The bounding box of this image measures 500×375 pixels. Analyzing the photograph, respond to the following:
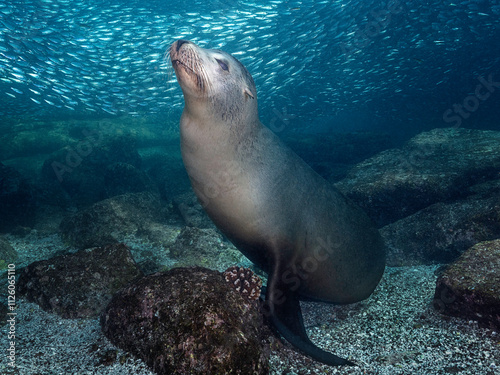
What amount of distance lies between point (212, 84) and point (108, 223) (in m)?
3.68

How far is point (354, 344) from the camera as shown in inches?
90.6

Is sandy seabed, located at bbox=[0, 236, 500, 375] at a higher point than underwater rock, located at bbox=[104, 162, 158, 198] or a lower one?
higher

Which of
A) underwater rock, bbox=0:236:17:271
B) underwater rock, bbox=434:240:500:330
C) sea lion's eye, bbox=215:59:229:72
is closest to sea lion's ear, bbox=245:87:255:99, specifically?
sea lion's eye, bbox=215:59:229:72

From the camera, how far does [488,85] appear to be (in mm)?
23750

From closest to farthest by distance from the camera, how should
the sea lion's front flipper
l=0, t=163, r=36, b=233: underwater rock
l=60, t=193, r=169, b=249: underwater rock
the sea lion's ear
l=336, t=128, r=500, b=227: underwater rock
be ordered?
the sea lion's front flipper < the sea lion's ear < l=60, t=193, r=169, b=249: underwater rock < l=336, t=128, r=500, b=227: underwater rock < l=0, t=163, r=36, b=233: underwater rock

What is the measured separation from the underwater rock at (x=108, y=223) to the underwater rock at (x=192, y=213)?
81 centimetres

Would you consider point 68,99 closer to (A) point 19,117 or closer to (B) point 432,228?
(A) point 19,117

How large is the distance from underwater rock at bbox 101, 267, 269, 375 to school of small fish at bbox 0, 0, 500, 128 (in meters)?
7.49

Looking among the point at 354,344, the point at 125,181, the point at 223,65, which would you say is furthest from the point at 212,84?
the point at 125,181

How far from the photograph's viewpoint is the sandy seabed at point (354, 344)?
1770 millimetres

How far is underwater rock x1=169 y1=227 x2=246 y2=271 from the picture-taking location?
405cm

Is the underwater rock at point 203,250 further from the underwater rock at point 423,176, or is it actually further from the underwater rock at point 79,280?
the underwater rock at point 423,176

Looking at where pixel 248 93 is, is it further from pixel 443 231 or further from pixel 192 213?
pixel 192 213

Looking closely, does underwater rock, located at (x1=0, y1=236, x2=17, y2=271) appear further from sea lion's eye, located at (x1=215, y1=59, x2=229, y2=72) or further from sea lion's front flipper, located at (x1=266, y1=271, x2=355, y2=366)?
sea lion's eye, located at (x1=215, y1=59, x2=229, y2=72)
